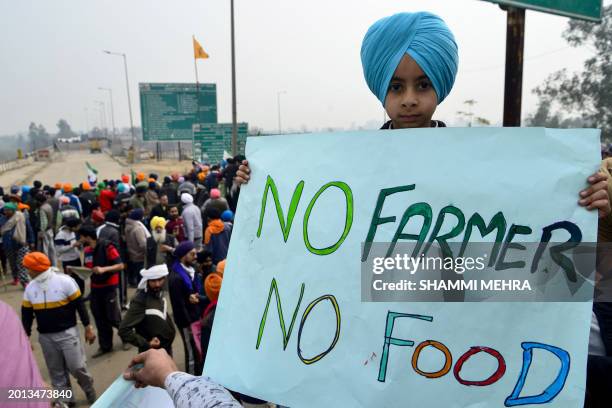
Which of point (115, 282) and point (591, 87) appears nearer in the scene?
point (115, 282)

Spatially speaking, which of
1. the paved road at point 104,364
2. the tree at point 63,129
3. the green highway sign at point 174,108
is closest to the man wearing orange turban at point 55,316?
the paved road at point 104,364

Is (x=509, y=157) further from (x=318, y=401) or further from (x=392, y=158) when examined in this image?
(x=318, y=401)

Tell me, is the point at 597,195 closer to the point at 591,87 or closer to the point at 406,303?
the point at 406,303

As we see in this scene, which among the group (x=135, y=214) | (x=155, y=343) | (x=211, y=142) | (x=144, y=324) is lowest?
(x=155, y=343)

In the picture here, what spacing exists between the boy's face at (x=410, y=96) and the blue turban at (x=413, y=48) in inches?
0.7

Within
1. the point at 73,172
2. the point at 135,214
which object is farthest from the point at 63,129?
the point at 135,214

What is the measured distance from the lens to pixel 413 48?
119 centimetres

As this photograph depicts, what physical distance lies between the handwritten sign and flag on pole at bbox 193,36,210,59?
24.1 meters

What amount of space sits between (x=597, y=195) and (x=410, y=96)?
526 mm

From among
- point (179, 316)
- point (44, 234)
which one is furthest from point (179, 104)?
point (179, 316)

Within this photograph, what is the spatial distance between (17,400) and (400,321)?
116cm

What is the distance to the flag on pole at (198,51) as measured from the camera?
75.9 feet

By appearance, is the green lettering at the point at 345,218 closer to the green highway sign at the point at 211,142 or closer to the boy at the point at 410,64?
the boy at the point at 410,64

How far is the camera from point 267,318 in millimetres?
1090
